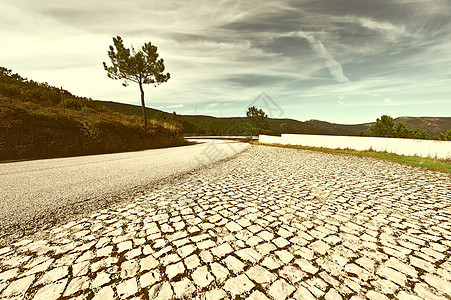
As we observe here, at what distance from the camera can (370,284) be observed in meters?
1.92

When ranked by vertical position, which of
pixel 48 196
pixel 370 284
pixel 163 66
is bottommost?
pixel 48 196

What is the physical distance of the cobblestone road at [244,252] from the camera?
1873 mm

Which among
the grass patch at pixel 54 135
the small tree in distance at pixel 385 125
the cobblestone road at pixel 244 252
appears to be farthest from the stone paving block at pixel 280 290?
the small tree in distance at pixel 385 125

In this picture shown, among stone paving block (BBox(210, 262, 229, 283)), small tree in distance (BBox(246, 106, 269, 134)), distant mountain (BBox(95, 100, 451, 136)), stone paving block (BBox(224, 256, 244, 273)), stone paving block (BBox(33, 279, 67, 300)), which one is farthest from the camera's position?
distant mountain (BBox(95, 100, 451, 136))

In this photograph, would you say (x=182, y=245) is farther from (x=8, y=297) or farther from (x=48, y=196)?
(x=48, y=196)

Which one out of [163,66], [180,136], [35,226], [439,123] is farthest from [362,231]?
[439,123]

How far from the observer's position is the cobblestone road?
1873 mm

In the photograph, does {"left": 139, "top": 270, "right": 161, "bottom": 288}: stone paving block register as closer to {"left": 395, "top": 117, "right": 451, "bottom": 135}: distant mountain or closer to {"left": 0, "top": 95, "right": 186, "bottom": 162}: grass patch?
{"left": 0, "top": 95, "right": 186, "bottom": 162}: grass patch

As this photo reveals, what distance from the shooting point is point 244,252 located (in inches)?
96.5

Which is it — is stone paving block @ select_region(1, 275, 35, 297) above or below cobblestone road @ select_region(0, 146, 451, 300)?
below

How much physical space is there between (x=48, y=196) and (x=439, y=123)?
240m

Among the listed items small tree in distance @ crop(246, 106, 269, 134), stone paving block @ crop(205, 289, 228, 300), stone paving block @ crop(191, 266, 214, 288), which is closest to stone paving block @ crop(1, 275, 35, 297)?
stone paving block @ crop(191, 266, 214, 288)

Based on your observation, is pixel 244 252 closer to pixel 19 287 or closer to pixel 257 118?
pixel 19 287

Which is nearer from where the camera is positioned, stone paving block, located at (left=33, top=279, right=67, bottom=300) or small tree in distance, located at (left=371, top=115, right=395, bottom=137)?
stone paving block, located at (left=33, top=279, right=67, bottom=300)
